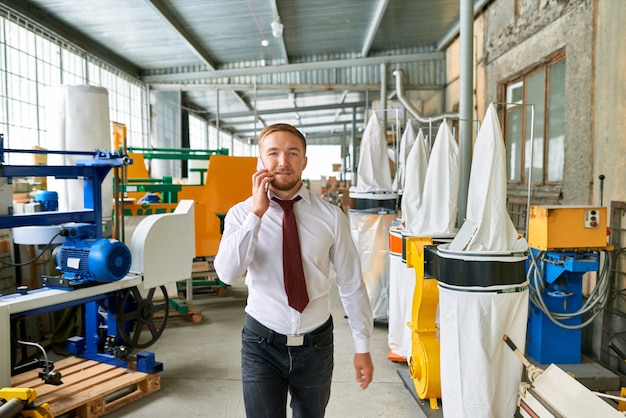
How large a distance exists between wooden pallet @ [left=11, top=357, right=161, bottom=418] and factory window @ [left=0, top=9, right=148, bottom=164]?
3071 millimetres

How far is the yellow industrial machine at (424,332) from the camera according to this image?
3029 mm

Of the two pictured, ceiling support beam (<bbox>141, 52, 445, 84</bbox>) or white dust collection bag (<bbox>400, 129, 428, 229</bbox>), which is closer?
white dust collection bag (<bbox>400, 129, 428, 229</bbox>)

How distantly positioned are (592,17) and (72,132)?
14.9 ft

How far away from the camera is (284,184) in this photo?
1.70 metres

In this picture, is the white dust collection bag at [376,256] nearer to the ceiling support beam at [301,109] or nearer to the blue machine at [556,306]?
the blue machine at [556,306]

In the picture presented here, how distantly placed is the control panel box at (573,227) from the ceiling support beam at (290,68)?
7.27 m

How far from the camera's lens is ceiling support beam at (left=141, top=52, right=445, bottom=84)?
10008 mm

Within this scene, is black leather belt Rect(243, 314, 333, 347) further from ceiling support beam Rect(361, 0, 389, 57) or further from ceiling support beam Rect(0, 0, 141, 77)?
ceiling support beam Rect(361, 0, 389, 57)

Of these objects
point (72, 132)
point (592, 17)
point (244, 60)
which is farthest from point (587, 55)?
point (244, 60)

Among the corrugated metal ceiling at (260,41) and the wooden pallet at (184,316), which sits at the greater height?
the corrugated metal ceiling at (260,41)

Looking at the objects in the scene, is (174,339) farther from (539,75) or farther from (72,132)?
(539,75)

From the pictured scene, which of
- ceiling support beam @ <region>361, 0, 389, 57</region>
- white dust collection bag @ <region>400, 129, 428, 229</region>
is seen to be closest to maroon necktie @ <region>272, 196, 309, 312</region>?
white dust collection bag @ <region>400, 129, 428, 229</region>

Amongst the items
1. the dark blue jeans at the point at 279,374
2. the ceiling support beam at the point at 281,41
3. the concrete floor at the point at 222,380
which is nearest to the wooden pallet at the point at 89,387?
the concrete floor at the point at 222,380

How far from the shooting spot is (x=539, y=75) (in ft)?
18.9
